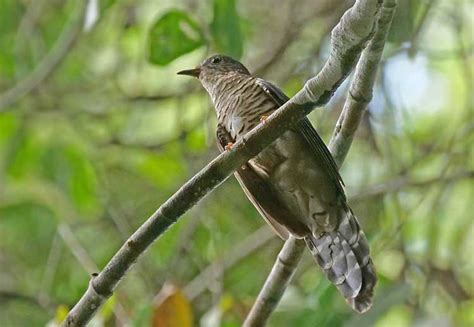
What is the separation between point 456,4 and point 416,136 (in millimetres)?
976

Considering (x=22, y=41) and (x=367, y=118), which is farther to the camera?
(x=22, y=41)

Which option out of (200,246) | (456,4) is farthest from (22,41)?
(456,4)

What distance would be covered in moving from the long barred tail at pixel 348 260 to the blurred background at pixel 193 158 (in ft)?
1.48

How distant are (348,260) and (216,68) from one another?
1.20 metres

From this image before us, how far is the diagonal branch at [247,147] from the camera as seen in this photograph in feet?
9.32

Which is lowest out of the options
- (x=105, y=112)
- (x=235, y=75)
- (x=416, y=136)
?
(x=416, y=136)

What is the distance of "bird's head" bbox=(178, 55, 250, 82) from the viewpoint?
14.9 feet

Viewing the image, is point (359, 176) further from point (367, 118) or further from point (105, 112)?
point (105, 112)

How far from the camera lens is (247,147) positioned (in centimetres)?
311

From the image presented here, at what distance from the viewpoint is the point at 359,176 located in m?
6.14

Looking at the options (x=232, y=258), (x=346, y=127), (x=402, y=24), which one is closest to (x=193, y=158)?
(x=232, y=258)

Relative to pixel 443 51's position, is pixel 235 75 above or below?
above

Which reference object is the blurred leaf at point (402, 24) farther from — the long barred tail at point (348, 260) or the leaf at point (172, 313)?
the leaf at point (172, 313)

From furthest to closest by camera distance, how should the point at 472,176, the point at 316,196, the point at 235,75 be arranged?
the point at 472,176, the point at 235,75, the point at 316,196
